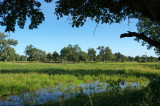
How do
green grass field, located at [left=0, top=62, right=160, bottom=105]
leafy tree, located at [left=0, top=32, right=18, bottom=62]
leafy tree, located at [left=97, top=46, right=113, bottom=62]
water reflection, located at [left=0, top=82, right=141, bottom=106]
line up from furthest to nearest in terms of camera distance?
leafy tree, located at [left=97, top=46, right=113, bottom=62] < leafy tree, located at [left=0, top=32, right=18, bottom=62] < green grass field, located at [left=0, top=62, right=160, bottom=105] < water reflection, located at [left=0, top=82, right=141, bottom=106]

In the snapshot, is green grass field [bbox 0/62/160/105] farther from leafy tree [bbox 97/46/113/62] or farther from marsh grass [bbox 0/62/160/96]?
leafy tree [bbox 97/46/113/62]

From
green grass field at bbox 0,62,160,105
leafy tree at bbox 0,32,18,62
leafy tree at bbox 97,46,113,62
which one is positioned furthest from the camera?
leafy tree at bbox 97,46,113,62

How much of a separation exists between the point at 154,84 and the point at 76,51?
8938 centimetres

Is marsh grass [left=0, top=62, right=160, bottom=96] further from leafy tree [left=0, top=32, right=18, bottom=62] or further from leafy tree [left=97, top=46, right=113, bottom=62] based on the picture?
leafy tree [left=97, top=46, right=113, bottom=62]

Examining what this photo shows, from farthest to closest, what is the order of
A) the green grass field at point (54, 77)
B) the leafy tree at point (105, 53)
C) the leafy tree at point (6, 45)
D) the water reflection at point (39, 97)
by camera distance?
1. the leafy tree at point (105, 53)
2. the leafy tree at point (6, 45)
3. the green grass field at point (54, 77)
4. the water reflection at point (39, 97)

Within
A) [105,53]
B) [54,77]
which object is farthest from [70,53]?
[54,77]

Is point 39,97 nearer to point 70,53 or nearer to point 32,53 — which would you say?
point 70,53

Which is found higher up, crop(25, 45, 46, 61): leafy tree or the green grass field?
crop(25, 45, 46, 61): leafy tree

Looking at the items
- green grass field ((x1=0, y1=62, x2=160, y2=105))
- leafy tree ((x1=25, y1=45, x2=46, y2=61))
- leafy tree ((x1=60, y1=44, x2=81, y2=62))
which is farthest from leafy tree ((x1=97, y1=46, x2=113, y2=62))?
green grass field ((x1=0, y1=62, x2=160, y2=105))

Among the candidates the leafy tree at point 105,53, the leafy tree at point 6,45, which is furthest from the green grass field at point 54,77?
the leafy tree at point 105,53

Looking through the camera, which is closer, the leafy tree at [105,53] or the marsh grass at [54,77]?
the marsh grass at [54,77]

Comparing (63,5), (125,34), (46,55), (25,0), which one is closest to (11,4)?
(25,0)

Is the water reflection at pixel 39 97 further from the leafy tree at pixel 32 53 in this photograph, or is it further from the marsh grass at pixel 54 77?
the leafy tree at pixel 32 53

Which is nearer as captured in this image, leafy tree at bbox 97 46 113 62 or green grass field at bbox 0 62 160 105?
green grass field at bbox 0 62 160 105
